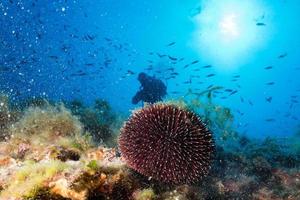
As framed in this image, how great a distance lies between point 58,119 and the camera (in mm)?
9352

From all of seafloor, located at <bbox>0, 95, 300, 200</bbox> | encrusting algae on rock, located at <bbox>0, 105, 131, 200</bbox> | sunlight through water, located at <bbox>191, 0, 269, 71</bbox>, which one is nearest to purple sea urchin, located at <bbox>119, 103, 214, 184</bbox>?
seafloor, located at <bbox>0, 95, 300, 200</bbox>

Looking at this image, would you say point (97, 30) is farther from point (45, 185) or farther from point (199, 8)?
point (45, 185)

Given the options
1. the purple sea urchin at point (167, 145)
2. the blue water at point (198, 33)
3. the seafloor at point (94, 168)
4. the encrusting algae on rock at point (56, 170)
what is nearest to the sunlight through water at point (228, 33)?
the blue water at point (198, 33)

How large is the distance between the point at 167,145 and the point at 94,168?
3.81 feet

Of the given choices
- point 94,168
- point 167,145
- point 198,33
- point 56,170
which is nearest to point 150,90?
point 167,145

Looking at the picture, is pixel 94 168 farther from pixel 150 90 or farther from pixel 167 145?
pixel 150 90

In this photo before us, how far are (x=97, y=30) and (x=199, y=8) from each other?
41824 mm

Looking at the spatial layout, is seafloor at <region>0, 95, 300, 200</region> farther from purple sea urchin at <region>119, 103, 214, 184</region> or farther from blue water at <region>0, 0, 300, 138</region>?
blue water at <region>0, 0, 300, 138</region>

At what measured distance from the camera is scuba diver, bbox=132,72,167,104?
62.0ft

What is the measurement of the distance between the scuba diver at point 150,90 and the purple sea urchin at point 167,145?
13.0 metres

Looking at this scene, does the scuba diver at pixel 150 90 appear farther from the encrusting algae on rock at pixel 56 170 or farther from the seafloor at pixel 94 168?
the encrusting algae on rock at pixel 56 170

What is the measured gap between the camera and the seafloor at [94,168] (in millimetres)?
4855

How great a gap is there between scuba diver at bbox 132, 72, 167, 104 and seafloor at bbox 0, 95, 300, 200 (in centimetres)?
628

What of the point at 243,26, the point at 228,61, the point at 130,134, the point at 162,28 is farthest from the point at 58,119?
the point at 228,61
